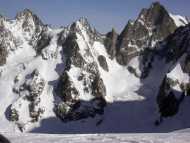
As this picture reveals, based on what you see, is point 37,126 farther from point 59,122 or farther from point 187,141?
point 187,141

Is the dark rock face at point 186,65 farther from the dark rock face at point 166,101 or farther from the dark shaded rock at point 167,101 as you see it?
the dark rock face at point 166,101

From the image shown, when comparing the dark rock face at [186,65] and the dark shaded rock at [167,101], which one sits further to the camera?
the dark rock face at [186,65]

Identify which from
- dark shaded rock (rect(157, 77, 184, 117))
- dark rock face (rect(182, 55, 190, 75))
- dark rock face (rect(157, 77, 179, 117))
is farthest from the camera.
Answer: dark rock face (rect(182, 55, 190, 75))

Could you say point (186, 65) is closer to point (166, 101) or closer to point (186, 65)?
point (186, 65)

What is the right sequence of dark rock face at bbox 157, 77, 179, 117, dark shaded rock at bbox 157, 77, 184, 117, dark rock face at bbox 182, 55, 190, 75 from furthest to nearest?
dark rock face at bbox 182, 55, 190, 75, dark rock face at bbox 157, 77, 179, 117, dark shaded rock at bbox 157, 77, 184, 117

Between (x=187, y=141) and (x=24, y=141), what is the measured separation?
9551mm

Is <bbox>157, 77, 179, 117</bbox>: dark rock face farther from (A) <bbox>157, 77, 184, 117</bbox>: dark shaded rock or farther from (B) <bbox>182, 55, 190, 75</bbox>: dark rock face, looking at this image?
(B) <bbox>182, 55, 190, 75</bbox>: dark rock face

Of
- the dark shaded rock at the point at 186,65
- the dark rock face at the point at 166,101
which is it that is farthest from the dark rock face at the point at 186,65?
the dark rock face at the point at 166,101

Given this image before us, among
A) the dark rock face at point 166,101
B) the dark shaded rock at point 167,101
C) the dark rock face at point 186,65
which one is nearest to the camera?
the dark shaded rock at point 167,101

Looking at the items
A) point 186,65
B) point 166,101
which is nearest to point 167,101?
point 166,101

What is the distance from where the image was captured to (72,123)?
199 m

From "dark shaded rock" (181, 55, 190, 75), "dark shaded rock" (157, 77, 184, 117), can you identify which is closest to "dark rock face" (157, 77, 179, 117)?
"dark shaded rock" (157, 77, 184, 117)

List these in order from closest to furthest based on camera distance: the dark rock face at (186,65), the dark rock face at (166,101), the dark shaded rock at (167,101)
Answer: the dark shaded rock at (167,101), the dark rock face at (166,101), the dark rock face at (186,65)

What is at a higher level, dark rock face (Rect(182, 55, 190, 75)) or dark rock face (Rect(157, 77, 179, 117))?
dark rock face (Rect(182, 55, 190, 75))
